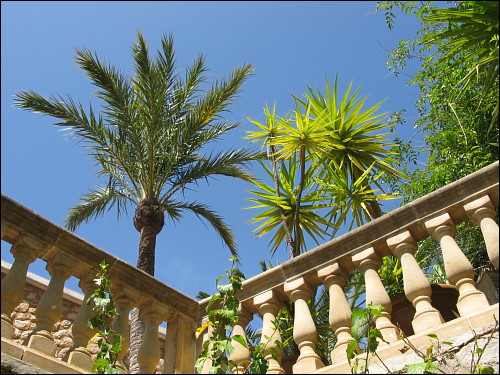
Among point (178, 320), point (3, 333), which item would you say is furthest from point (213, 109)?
point (3, 333)

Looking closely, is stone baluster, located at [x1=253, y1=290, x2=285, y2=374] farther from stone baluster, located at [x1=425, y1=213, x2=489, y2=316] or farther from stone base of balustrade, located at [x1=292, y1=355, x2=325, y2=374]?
stone baluster, located at [x1=425, y1=213, x2=489, y2=316]

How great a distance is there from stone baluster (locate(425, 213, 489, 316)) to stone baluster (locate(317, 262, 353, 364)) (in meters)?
0.62

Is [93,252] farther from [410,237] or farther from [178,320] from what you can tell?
[410,237]

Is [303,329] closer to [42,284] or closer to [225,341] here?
[225,341]

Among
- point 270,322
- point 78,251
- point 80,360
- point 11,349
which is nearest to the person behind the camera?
point 11,349

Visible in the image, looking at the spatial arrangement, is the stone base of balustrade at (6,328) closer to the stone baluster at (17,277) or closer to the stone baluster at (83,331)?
the stone baluster at (17,277)

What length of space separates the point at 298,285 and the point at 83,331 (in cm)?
133

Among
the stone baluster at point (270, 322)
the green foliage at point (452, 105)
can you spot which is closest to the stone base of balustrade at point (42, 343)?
the stone baluster at point (270, 322)

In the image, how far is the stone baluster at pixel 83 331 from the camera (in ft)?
10.2

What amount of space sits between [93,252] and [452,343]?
2.13 m

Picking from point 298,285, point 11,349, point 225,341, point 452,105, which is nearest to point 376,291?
point 298,285

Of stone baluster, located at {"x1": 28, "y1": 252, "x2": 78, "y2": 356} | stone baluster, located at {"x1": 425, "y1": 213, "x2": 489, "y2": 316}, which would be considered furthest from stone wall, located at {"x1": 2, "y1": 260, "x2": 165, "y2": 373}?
stone baluster, located at {"x1": 425, "y1": 213, "x2": 489, "y2": 316}

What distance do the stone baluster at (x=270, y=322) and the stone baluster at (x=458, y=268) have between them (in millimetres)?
1068

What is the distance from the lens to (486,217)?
10.8 feet
